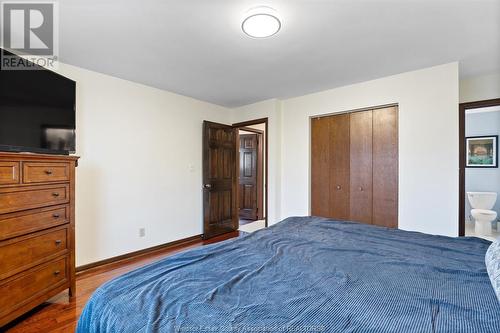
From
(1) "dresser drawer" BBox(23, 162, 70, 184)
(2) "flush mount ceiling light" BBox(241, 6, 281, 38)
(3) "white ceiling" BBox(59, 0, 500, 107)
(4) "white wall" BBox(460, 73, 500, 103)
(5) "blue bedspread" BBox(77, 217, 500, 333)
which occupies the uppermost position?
(3) "white ceiling" BBox(59, 0, 500, 107)

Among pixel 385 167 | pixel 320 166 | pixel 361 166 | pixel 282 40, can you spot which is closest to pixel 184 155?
pixel 320 166

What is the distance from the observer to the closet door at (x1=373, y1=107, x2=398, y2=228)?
3119 mm

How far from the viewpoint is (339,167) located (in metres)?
3.62

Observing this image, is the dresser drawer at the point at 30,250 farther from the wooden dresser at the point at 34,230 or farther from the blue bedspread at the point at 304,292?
the blue bedspread at the point at 304,292

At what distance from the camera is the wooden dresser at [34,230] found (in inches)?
66.6

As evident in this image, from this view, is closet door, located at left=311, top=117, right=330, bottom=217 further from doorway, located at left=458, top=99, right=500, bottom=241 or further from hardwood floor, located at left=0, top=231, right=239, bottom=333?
hardwood floor, located at left=0, top=231, right=239, bottom=333

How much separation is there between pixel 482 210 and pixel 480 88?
2.42 metres

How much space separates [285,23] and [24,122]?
230 cm

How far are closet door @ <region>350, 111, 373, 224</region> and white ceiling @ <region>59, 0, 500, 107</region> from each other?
1.92 ft

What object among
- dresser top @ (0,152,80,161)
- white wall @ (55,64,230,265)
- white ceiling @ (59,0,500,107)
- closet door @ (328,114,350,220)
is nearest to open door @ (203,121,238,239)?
white wall @ (55,64,230,265)

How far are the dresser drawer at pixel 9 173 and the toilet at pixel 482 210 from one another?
20.2 ft

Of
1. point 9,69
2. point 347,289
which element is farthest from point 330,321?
point 9,69

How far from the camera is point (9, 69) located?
75.6 inches

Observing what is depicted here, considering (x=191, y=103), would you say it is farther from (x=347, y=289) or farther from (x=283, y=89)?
(x=347, y=289)
